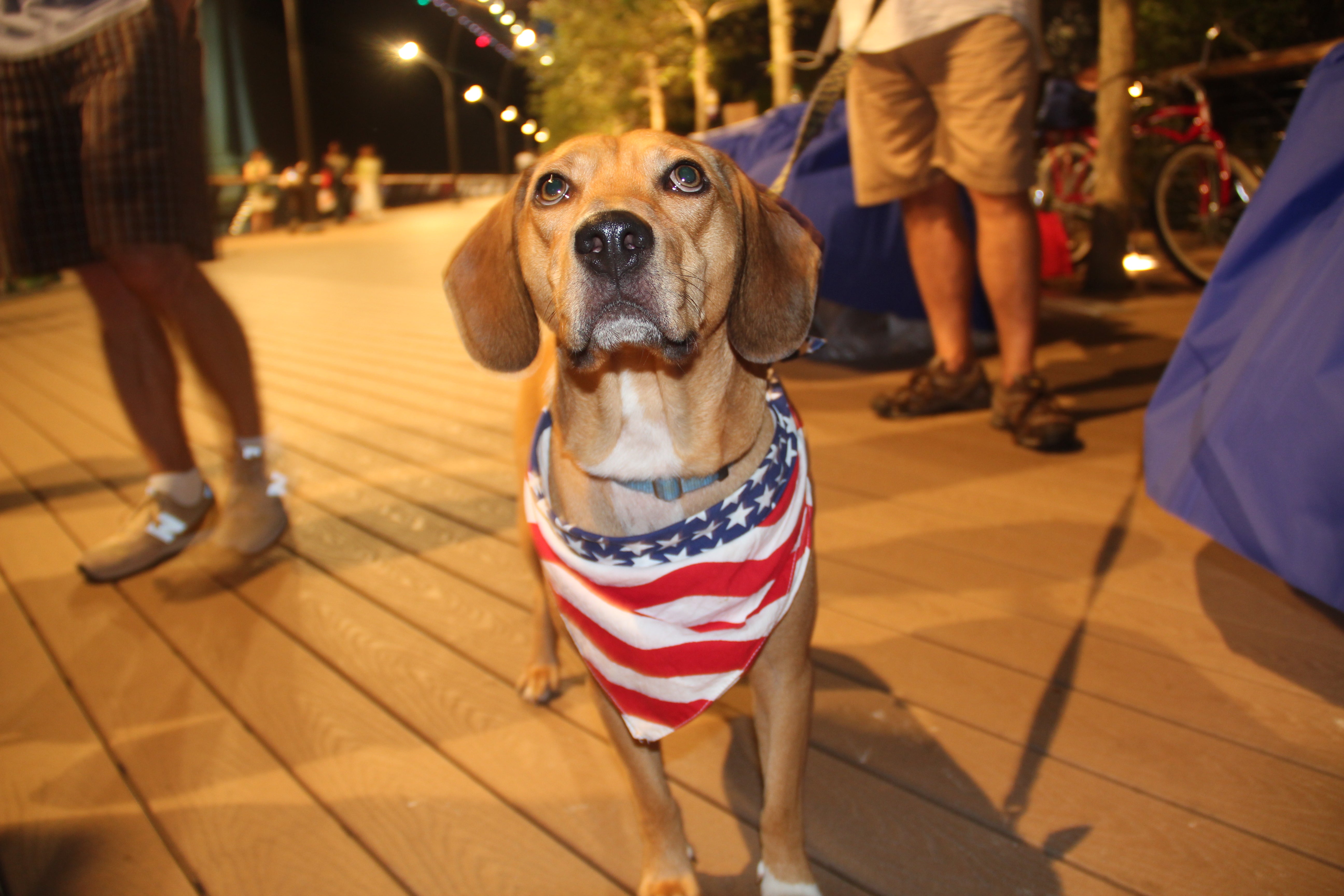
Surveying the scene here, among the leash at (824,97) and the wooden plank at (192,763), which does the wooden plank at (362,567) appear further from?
the leash at (824,97)

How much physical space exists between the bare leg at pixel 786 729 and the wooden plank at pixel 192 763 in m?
0.59

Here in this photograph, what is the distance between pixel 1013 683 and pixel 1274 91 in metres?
6.13

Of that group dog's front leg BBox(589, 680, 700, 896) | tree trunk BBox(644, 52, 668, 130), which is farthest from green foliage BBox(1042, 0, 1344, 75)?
tree trunk BBox(644, 52, 668, 130)

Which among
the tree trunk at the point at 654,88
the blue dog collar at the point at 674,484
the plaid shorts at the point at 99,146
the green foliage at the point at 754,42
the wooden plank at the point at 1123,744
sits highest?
the green foliage at the point at 754,42

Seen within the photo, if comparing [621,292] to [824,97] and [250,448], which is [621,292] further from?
[250,448]

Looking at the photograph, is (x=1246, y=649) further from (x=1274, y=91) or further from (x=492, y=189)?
(x=492, y=189)

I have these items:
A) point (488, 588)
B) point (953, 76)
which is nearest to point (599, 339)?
point (488, 588)

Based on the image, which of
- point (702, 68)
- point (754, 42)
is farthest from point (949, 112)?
point (754, 42)

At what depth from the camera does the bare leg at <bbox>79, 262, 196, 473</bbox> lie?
2314mm

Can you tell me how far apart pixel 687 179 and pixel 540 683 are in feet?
3.42

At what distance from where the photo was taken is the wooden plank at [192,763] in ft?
4.31

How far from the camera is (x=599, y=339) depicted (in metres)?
1.24

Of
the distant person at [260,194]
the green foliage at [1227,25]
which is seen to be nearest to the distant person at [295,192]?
the distant person at [260,194]

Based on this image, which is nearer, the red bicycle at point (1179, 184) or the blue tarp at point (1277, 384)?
the blue tarp at point (1277, 384)
